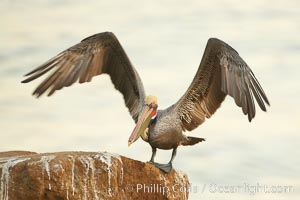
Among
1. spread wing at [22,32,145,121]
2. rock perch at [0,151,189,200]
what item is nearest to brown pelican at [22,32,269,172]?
spread wing at [22,32,145,121]

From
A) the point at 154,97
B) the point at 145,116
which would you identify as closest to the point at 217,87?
the point at 154,97

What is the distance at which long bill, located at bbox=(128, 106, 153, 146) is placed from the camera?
10.5m

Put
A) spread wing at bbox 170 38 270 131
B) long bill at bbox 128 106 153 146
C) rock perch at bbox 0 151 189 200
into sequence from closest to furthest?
rock perch at bbox 0 151 189 200
long bill at bbox 128 106 153 146
spread wing at bbox 170 38 270 131

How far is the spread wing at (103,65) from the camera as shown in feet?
36.6

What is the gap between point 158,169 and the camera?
10414mm

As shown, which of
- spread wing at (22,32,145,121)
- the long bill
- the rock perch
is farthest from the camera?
spread wing at (22,32,145,121)

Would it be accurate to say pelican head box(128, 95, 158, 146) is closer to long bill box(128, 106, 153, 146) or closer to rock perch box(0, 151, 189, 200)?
long bill box(128, 106, 153, 146)

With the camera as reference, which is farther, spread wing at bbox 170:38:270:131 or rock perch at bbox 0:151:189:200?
spread wing at bbox 170:38:270:131

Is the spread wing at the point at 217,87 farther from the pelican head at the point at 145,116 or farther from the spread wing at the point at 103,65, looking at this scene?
the spread wing at the point at 103,65

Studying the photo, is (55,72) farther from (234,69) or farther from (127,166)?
(234,69)

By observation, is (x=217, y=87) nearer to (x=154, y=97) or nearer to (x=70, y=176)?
(x=154, y=97)

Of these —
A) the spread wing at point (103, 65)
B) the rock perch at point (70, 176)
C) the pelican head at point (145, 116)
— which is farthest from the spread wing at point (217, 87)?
the rock perch at point (70, 176)

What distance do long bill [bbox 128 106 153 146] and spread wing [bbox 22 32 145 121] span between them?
0.58m

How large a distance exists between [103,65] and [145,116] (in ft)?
5.02
